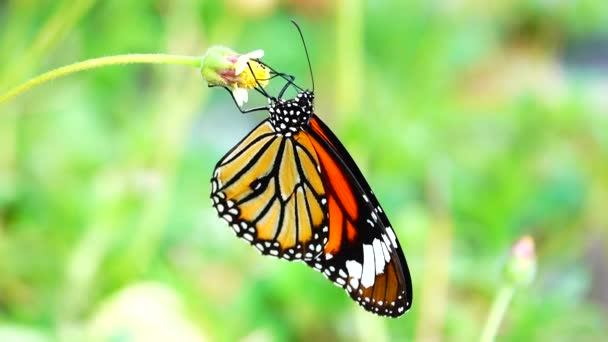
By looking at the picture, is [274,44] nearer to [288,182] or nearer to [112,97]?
[112,97]

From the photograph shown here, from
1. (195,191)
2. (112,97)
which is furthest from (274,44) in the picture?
(195,191)

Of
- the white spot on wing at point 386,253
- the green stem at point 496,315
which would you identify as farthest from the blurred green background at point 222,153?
the green stem at point 496,315

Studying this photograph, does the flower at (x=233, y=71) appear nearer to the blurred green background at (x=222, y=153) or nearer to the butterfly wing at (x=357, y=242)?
the blurred green background at (x=222, y=153)

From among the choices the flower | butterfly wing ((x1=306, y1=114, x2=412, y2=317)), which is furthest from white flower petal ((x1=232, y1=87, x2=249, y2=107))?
butterfly wing ((x1=306, y1=114, x2=412, y2=317))

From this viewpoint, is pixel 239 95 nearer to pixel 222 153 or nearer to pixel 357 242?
pixel 357 242

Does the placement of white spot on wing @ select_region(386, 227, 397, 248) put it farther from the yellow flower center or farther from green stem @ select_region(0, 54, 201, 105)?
green stem @ select_region(0, 54, 201, 105)

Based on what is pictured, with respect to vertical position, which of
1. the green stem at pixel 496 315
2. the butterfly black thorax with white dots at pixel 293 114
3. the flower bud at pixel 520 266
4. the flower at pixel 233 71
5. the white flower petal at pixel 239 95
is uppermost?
the butterfly black thorax with white dots at pixel 293 114
